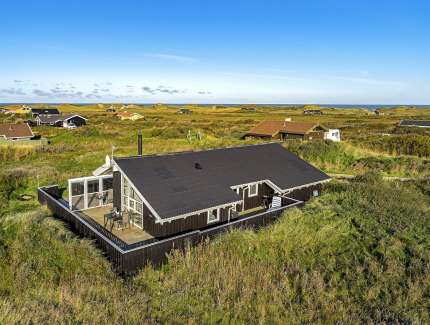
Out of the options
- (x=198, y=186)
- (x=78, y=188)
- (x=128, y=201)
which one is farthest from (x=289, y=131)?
(x=128, y=201)

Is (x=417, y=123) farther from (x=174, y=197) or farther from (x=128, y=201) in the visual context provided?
(x=128, y=201)

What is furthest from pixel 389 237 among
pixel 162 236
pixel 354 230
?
pixel 162 236

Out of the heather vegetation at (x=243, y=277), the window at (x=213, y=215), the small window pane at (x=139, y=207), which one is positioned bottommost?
the heather vegetation at (x=243, y=277)

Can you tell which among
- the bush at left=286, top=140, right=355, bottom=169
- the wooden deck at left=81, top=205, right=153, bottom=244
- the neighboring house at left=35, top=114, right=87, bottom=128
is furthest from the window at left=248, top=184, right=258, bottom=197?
the neighboring house at left=35, top=114, right=87, bottom=128

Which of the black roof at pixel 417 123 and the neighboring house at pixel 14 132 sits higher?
the black roof at pixel 417 123

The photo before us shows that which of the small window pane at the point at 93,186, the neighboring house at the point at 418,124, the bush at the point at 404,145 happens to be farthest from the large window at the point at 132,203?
the neighboring house at the point at 418,124

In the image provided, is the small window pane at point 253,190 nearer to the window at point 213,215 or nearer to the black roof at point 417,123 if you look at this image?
the window at point 213,215
